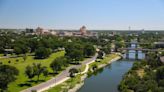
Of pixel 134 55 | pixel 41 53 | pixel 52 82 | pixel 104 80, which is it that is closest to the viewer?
pixel 52 82

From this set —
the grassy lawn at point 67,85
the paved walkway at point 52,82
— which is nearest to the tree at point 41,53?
the paved walkway at point 52,82

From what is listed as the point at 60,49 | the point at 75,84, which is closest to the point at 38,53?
the point at 60,49

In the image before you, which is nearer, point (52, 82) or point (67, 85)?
point (67, 85)

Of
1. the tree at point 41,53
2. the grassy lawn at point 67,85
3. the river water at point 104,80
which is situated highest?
the tree at point 41,53

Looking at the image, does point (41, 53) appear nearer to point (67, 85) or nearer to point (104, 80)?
point (104, 80)

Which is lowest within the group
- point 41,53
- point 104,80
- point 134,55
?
point 134,55

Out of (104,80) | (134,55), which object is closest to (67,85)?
(104,80)

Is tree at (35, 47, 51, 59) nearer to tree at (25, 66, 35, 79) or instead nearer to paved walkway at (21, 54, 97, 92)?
paved walkway at (21, 54, 97, 92)

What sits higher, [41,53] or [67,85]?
[41,53]

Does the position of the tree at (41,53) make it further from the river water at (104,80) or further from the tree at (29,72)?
the tree at (29,72)

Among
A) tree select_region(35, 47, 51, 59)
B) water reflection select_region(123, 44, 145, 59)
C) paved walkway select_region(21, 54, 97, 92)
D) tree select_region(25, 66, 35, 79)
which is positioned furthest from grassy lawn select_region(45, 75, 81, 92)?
water reflection select_region(123, 44, 145, 59)

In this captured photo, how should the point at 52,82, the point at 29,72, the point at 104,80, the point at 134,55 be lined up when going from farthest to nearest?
the point at 134,55, the point at 104,80, the point at 52,82, the point at 29,72

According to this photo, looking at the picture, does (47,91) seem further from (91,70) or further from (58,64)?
(91,70)
